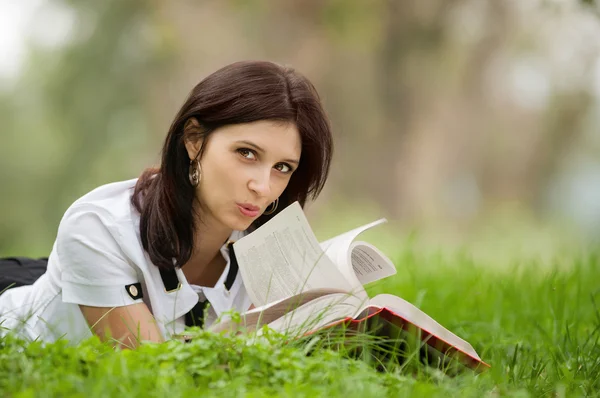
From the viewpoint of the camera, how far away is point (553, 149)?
19.3 meters

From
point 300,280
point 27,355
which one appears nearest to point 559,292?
point 300,280

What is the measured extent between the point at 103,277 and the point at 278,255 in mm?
573

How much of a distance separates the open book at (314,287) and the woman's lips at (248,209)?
81 mm

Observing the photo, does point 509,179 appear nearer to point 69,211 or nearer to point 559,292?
point 559,292

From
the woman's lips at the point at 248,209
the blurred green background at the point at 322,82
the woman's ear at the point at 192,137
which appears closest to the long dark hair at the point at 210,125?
the woman's ear at the point at 192,137

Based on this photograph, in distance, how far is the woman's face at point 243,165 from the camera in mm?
2541

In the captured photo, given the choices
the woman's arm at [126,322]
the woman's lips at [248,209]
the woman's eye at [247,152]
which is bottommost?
the woman's arm at [126,322]

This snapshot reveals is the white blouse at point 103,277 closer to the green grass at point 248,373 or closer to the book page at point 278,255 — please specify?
the book page at point 278,255

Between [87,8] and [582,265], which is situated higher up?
[87,8]

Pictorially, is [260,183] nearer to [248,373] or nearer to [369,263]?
[369,263]

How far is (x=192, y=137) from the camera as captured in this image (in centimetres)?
267

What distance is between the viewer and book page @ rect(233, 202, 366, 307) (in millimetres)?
2490

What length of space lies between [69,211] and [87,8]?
41.4 feet

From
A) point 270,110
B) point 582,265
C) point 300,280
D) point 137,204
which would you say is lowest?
point 582,265
